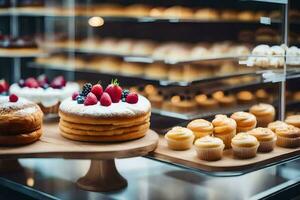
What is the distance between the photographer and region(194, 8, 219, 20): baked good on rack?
489 centimetres

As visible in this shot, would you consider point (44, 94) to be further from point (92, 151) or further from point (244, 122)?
point (244, 122)

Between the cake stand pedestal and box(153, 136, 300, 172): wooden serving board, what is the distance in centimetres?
32

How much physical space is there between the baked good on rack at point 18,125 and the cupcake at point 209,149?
802 millimetres

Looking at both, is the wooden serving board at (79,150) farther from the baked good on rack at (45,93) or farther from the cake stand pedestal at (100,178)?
the baked good on rack at (45,93)

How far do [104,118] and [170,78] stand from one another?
92.3 inches

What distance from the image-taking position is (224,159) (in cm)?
246

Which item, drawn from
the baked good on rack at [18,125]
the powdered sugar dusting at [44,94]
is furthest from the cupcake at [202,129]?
the powdered sugar dusting at [44,94]

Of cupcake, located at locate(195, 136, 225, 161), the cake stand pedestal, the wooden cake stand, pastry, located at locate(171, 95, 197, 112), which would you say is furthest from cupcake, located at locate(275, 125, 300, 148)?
pastry, located at locate(171, 95, 197, 112)

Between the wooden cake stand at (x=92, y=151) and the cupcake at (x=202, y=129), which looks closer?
the wooden cake stand at (x=92, y=151)

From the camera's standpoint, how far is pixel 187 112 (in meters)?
4.10

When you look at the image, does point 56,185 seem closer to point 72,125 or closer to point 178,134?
point 72,125

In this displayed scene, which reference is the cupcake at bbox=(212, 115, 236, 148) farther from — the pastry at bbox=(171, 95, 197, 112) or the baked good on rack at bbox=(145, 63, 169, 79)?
the baked good on rack at bbox=(145, 63, 169, 79)

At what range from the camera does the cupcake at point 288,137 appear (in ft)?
8.89

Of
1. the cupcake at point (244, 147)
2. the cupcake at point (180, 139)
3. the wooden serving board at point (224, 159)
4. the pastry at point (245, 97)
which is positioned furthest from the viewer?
the pastry at point (245, 97)
